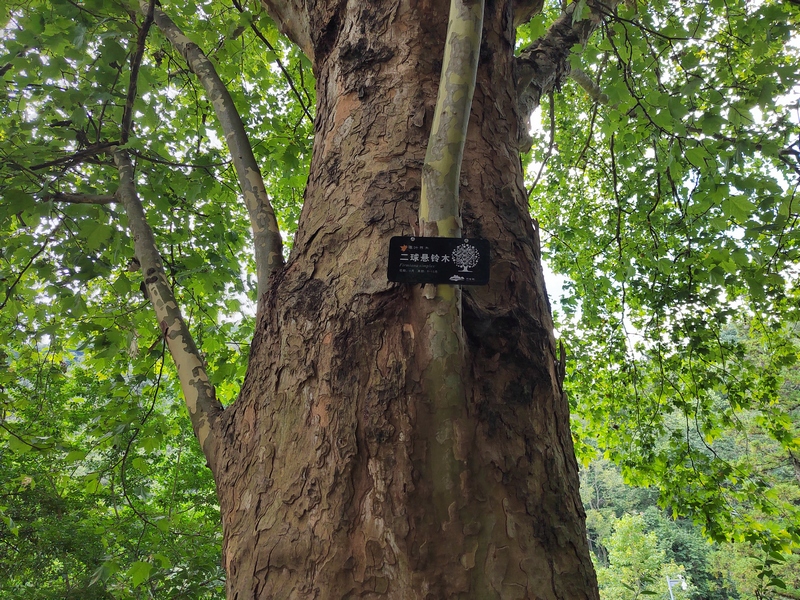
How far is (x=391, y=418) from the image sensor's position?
101cm

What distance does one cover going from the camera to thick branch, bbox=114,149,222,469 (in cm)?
155

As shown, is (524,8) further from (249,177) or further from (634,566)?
(634,566)

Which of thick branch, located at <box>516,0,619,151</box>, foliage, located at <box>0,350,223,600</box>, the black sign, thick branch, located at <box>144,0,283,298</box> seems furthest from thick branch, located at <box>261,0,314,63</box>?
foliage, located at <box>0,350,223,600</box>

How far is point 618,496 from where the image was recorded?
3888 centimetres

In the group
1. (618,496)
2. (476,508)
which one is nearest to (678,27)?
(476,508)

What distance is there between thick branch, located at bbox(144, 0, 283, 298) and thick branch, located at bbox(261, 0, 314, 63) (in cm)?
39

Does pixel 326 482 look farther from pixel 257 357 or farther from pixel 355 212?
pixel 355 212

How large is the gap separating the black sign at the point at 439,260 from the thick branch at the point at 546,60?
4.40ft

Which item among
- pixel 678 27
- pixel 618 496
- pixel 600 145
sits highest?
pixel 600 145

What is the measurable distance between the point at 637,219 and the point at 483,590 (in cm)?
537

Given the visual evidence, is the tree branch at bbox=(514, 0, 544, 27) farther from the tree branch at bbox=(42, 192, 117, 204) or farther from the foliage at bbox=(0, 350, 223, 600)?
the foliage at bbox=(0, 350, 223, 600)

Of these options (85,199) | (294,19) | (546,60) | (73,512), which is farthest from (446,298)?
(73,512)

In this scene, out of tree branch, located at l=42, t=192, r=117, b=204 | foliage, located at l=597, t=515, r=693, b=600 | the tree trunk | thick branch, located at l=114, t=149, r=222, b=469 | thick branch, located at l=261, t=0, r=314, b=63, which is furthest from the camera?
foliage, located at l=597, t=515, r=693, b=600

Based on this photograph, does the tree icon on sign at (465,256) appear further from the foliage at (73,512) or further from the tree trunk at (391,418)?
the foliage at (73,512)
